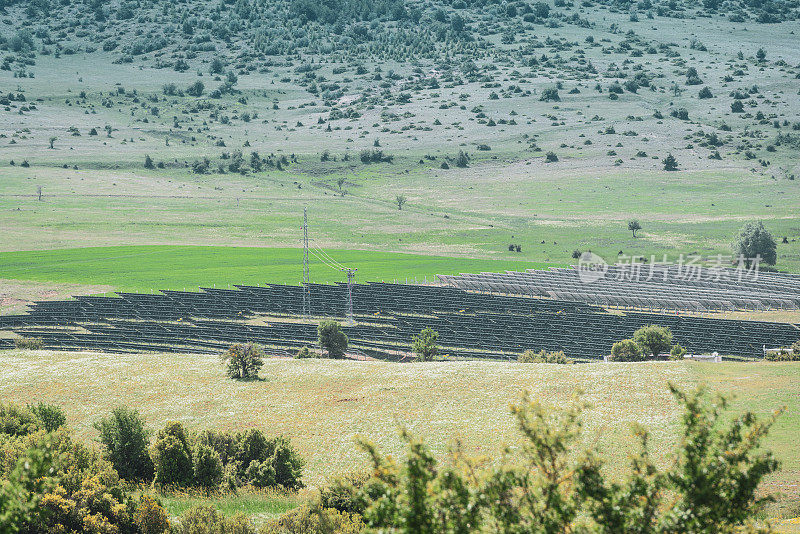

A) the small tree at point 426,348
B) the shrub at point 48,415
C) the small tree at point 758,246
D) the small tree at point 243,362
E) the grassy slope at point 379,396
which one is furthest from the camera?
the small tree at point 758,246

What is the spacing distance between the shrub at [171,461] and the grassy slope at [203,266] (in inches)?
2771

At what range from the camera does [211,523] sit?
73.8 ft

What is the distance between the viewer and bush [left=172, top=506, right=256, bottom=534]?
22.1 m

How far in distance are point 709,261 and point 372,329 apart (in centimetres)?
6806

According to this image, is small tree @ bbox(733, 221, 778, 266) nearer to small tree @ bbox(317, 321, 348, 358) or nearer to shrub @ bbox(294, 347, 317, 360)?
small tree @ bbox(317, 321, 348, 358)

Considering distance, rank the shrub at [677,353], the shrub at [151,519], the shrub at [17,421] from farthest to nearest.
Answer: the shrub at [677,353]
the shrub at [17,421]
the shrub at [151,519]

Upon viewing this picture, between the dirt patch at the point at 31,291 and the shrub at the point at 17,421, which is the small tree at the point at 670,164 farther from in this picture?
the shrub at the point at 17,421

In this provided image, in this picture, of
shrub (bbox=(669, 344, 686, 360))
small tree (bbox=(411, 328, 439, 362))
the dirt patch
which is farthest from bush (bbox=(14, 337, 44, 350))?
shrub (bbox=(669, 344, 686, 360))

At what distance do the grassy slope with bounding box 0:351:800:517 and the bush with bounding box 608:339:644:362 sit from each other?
42.4 ft

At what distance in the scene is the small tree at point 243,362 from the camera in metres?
52.1

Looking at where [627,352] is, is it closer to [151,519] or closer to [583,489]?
[151,519]

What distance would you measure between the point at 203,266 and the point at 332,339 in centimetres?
5371

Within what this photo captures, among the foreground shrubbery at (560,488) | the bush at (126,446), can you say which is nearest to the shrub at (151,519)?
the foreground shrubbery at (560,488)

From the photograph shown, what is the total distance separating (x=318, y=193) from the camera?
616 ft
